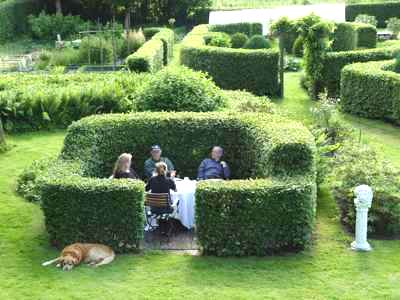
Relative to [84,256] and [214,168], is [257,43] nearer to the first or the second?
[214,168]

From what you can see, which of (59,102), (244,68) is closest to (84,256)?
(59,102)

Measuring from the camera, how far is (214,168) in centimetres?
1118

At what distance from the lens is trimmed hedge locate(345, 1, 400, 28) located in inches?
1537

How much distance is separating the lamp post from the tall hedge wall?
31673mm

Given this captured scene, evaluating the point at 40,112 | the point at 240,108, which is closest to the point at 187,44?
the point at 40,112

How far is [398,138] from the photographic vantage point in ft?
51.1

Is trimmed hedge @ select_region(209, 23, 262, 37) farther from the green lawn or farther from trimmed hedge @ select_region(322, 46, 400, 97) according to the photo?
the green lawn

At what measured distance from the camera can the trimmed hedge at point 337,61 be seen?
20078 mm

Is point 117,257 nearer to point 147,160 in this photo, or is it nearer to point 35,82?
point 147,160

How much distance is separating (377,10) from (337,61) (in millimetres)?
20890

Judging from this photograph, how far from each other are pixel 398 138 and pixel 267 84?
6.03 metres

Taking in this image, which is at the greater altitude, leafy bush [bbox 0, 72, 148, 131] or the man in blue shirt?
leafy bush [bbox 0, 72, 148, 131]

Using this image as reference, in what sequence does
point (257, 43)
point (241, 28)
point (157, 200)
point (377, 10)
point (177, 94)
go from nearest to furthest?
point (157, 200), point (177, 94), point (257, 43), point (241, 28), point (377, 10)

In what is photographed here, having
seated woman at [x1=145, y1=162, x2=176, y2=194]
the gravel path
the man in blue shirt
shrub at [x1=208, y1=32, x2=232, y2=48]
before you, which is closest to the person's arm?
the man in blue shirt
